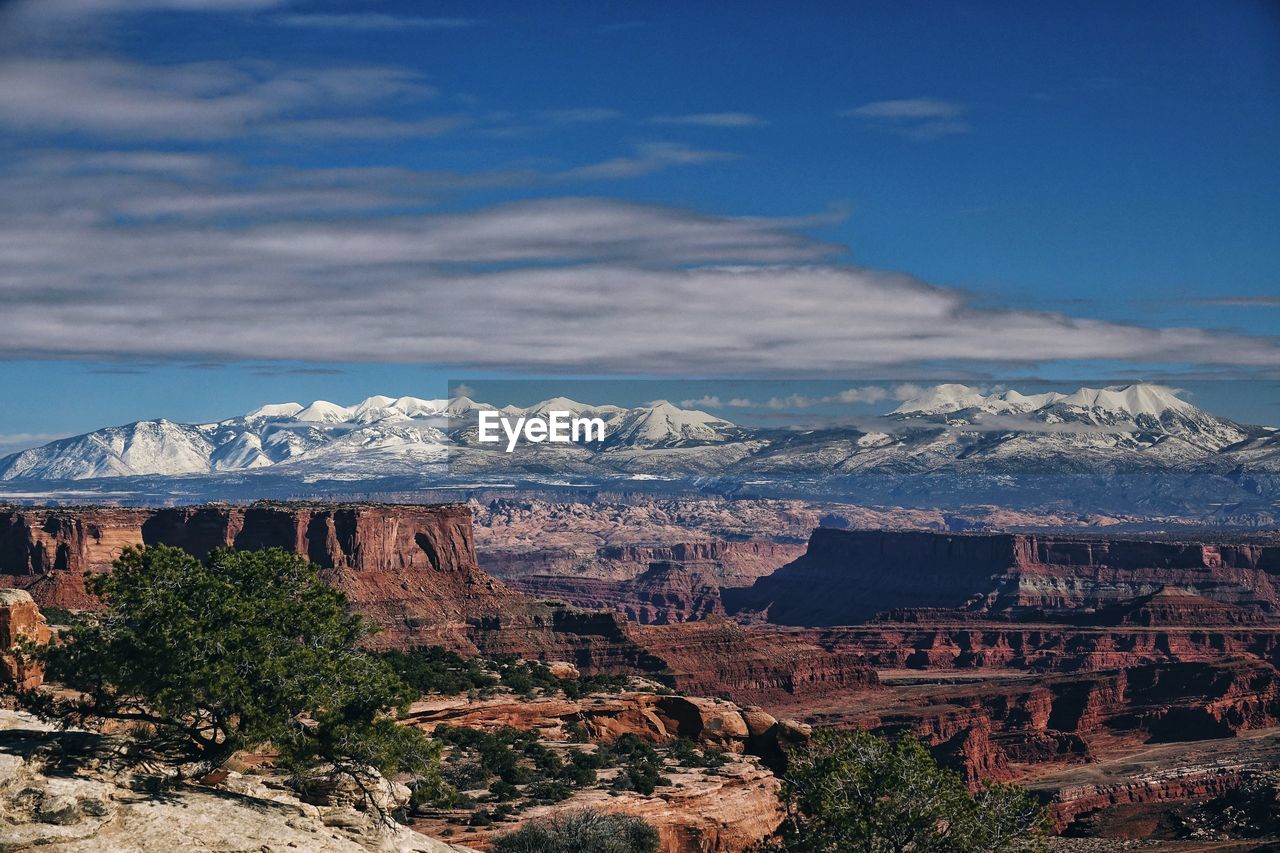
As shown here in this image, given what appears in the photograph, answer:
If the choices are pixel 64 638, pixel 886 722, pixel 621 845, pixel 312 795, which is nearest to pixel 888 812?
pixel 621 845

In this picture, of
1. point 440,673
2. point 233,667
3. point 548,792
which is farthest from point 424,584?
point 233,667

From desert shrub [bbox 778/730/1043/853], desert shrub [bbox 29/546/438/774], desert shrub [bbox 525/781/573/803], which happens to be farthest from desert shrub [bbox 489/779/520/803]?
desert shrub [bbox 29/546/438/774]

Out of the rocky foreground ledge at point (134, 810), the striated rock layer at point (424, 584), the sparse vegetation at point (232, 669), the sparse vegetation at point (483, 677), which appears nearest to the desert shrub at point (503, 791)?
the sparse vegetation at point (483, 677)

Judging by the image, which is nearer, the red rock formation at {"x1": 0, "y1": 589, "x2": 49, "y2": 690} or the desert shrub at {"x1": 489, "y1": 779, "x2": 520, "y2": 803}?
the red rock formation at {"x1": 0, "y1": 589, "x2": 49, "y2": 690}

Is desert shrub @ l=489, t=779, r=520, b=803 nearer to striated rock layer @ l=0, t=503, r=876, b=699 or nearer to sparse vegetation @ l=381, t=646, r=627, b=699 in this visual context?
sparse vegetation @ l=381, t=646, r=627, b=699

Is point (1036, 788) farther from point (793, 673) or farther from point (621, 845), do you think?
point (621, 845)

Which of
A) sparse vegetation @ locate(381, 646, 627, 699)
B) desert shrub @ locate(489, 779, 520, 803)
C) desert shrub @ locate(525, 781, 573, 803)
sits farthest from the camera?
sparse vegetation @ locate(381, 646, 627, 699)
